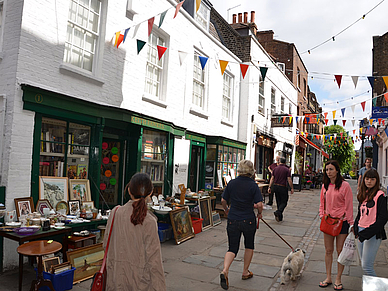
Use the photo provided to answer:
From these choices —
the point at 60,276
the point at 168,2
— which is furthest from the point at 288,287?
the point at 168,2

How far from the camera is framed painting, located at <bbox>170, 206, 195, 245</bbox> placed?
6.95m

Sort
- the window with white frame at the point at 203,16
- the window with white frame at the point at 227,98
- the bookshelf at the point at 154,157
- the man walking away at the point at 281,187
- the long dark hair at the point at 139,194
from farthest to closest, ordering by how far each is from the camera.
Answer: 1. the window with white frame at the point at 227,98
2. the window with white frame at the point at 203,16
3. the man walking away at the point at 281,187
4. the bookshelf at the point at 154,157
5. the long dark hair at the point at 139,194

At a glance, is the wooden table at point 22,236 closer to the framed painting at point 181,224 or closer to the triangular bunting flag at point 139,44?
the framed painting at point 181,224

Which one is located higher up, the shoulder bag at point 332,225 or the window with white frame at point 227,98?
the window with white frame at point 227,98

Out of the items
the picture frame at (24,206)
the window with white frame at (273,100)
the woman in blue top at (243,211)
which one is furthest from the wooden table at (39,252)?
the window with white frame at (273,100)

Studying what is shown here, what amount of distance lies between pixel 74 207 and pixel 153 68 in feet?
14.8

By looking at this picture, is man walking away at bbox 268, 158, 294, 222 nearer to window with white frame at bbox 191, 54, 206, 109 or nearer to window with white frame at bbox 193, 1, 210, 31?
window with white frame at bbox 191, 54, 206, 109

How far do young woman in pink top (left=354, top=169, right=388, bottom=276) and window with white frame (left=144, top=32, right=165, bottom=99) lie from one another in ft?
19.7

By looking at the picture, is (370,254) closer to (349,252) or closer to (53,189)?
(349,252)

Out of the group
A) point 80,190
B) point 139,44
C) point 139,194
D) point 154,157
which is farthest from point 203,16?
point 139,194

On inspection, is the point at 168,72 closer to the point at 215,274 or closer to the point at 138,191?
the point at 215,274

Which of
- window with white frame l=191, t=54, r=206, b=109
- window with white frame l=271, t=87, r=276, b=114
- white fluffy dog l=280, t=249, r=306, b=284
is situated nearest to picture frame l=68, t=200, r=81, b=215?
white fluffy dog l=280, t=249, r=306, b=284

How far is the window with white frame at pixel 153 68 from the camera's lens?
8664 mm

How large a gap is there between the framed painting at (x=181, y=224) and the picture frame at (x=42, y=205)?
2.47 m
